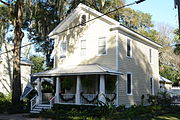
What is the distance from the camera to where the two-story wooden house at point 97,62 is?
1792 cm

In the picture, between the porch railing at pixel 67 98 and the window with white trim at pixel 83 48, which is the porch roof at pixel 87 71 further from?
the porch railing at pixel 67 98

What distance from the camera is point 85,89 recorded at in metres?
19.7

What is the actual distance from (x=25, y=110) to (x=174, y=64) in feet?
99.0

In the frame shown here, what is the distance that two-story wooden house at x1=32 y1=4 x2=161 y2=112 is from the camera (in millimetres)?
17922

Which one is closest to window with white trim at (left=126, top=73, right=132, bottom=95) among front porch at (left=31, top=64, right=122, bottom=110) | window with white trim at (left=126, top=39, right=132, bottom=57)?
window with white trim at (left=126, top=39, right=132, bottom=57)

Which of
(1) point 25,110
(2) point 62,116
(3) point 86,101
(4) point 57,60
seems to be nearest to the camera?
(2) point 62,116

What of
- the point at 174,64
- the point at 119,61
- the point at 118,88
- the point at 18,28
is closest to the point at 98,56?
the point at 119,61

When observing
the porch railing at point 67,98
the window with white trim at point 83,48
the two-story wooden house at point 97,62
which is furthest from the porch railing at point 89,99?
the window with white trim at point 83,48

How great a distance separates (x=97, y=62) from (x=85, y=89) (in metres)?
2.55

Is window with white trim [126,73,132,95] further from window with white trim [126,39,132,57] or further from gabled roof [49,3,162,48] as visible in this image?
gabled roof [49,3,162,48]

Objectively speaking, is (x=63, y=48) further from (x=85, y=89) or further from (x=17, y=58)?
(x=85, y=89)

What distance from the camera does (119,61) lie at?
1841 cm

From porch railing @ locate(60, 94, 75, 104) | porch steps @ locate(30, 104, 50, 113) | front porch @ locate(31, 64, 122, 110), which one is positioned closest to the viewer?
front porch @ locate(31, 64, 122, 110)

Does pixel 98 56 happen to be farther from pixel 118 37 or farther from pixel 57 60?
pixel 57 60
